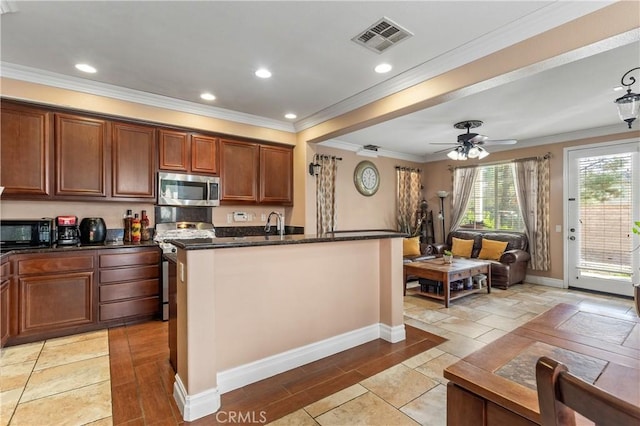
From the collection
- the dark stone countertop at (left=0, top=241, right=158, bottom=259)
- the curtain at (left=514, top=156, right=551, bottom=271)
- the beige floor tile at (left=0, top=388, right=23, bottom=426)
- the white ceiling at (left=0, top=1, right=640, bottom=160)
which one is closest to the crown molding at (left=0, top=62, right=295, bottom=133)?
the white ceiling at (left=0, top=1, right=640, bottom=160)

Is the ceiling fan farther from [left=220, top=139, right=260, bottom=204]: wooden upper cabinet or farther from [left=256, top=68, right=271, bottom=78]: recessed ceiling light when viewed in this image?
[left=220, top=139, right=260, bottom=204]: wooden upper cabinet

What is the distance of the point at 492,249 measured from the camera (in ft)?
18.8

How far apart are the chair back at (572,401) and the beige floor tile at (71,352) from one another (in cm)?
338

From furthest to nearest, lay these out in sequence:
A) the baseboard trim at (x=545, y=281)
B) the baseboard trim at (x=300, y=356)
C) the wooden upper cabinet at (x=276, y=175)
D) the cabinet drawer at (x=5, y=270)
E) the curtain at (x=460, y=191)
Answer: the curtain at (x=460, y=191), the baseboard trim at (x=545, y=281), the wooden upper cabinet at (x=276, y=175), the cabinet drawer at (x=5, y=270), the baseboard trim at (x=300, y=356)

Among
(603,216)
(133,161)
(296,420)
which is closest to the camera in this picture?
(296,420)

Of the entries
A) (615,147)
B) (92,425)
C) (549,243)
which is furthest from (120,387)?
(615,147)

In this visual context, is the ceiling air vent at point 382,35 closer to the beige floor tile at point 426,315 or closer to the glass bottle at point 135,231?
the beige floor tile at point 426,315

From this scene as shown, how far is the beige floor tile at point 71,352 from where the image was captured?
104 inches

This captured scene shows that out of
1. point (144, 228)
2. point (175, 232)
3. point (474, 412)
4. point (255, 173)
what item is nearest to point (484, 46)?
point (474, 412)

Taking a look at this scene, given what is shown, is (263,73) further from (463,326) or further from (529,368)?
(463,326)

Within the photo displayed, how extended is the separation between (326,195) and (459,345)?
3.29 metres

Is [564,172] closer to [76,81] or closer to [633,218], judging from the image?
[633,218]

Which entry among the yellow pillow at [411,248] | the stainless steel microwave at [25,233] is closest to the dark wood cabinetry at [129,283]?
the stainless steel microwave at [25,233]

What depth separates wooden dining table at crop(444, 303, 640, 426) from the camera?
91cm
